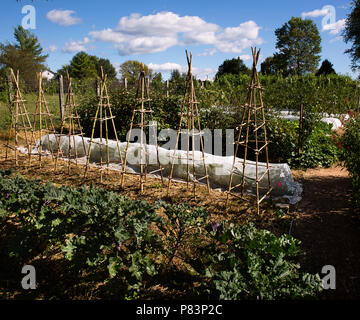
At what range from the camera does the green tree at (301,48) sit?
3734 cm

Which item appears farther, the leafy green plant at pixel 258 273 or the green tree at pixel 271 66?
the green tree at pixel 271 66

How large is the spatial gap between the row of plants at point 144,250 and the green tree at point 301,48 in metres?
38.9

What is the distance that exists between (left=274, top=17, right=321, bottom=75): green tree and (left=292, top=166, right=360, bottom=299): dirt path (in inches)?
1419

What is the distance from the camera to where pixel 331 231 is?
3.67 metres

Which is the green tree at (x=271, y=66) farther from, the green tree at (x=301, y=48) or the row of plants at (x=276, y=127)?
the row of plants at (x=276, y=127)

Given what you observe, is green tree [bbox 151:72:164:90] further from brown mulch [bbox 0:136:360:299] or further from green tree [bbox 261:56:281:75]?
green tree [bbox 261:56:281:75]

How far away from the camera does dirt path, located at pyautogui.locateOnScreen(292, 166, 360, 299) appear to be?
2857 mm

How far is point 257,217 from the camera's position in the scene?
406 cm

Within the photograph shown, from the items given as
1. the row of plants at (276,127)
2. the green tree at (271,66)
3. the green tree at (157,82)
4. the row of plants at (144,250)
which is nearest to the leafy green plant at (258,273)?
the row of plants at (144,250)

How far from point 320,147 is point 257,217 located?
3.36 meters

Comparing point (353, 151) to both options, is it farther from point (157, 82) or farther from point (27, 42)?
point (27, 42)

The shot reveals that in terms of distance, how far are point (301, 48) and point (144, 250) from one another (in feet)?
135
